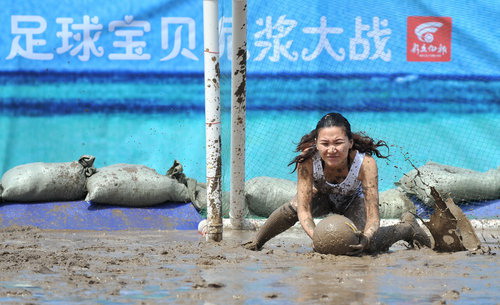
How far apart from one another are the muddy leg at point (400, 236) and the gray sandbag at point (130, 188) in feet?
9.20

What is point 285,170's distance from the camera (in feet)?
30.5

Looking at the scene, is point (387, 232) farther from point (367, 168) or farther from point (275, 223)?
point (275, 223)

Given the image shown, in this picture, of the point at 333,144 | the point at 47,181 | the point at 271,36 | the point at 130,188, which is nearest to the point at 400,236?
the point at 333,144

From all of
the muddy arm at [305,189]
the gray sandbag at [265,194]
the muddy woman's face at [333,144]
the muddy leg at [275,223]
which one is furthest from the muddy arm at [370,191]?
the gray sandbag at [265,194]

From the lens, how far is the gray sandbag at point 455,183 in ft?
29.1

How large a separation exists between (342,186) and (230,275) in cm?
155

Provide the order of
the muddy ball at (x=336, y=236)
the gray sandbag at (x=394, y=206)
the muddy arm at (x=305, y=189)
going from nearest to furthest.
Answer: the muddy ball at (x=336, y=236)
the muddy arm at (x=305, y=189)
the gray sandbag at (x=394, y=206)

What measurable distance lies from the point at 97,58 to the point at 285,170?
229cm

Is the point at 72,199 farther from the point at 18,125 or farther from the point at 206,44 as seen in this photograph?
the point at 206,44

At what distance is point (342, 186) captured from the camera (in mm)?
6250

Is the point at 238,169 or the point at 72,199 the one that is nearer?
the point at 238,169

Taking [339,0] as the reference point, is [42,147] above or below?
below

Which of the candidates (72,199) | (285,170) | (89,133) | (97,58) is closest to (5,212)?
(72,199)

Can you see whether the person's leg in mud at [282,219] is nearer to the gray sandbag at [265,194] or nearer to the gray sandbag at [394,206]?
the gray sandbag at [265,194]
